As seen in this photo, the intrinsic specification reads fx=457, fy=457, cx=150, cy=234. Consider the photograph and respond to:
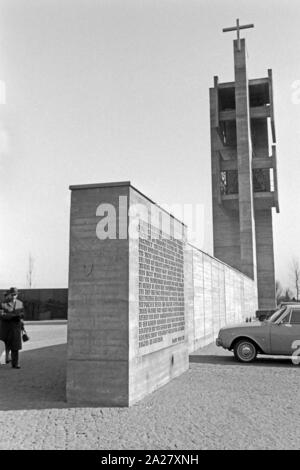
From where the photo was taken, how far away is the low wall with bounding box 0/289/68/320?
106 feet

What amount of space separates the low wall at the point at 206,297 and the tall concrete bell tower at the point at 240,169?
22181 mm

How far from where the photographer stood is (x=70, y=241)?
693 centimetres

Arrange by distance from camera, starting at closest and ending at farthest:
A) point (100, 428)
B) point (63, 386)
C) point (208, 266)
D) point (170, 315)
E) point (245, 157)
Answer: point (100, 428) → point (63, 386) → point (170, 315) → point (208, 266) → point (245, 157)

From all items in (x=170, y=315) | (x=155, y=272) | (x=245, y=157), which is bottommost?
(x=170, y=315)

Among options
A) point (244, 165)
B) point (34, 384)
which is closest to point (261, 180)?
point (244, 165)

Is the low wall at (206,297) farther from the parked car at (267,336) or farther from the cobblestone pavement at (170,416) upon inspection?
the cobblestone pavement at (170,416)

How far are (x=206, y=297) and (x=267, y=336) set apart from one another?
4.46 m

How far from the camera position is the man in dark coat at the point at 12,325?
32.1 feet

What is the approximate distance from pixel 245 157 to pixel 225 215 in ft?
20.3

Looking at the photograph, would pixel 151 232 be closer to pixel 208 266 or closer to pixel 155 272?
pixel 155 272

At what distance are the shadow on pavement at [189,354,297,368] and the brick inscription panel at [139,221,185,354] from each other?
1.75 m

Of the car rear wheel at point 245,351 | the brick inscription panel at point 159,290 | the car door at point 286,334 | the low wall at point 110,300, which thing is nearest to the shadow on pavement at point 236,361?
the car rear wheel at point 245,351

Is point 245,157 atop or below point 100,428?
atop

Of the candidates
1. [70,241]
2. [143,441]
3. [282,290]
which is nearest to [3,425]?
[143,441]
